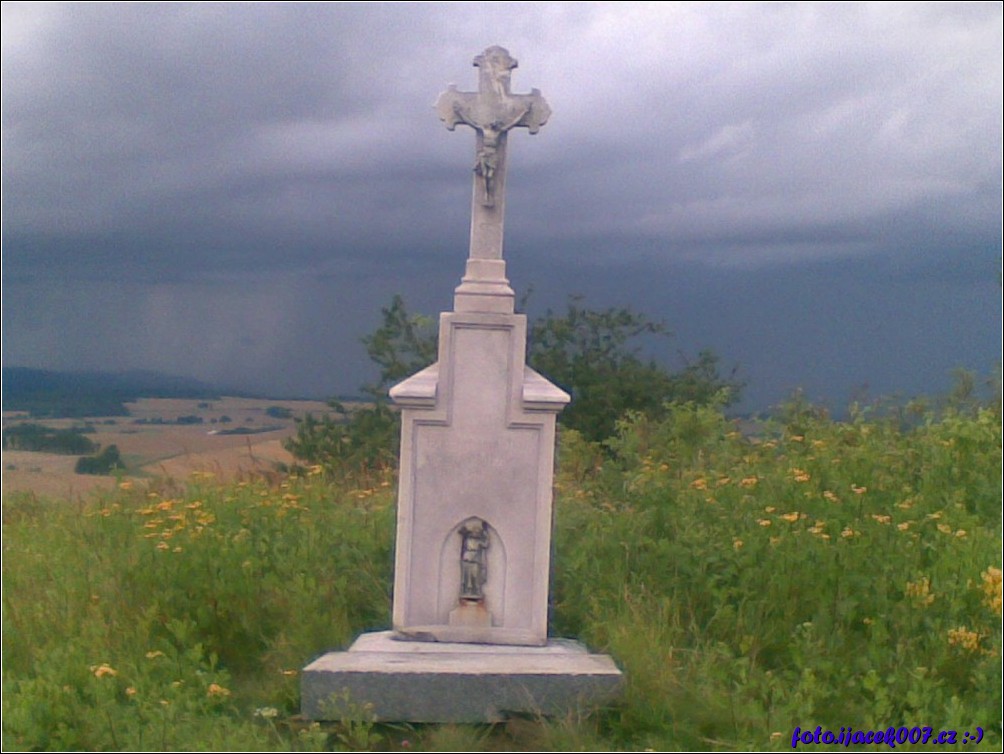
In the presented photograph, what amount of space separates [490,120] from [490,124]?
0.02m

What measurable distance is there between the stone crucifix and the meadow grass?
203cm

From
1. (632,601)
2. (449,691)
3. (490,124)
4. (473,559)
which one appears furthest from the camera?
(632,601)

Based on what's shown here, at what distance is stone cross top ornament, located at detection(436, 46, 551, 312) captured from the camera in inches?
207

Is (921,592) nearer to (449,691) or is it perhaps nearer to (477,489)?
(477,489)

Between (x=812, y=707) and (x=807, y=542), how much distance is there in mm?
1447

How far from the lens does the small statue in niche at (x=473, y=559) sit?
5.12m

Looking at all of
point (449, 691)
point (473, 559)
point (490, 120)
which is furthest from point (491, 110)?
point (449, 691)

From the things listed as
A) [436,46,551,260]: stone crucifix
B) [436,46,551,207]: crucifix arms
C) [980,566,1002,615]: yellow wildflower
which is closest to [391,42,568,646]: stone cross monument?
[436,46,551,260]: stone crucifix

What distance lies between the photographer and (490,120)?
17.3ft

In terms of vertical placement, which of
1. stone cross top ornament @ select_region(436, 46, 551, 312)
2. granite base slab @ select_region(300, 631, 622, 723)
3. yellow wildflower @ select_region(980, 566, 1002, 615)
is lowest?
granite base slab @ select_region(300, 631, 622, 723)

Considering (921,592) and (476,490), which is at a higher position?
(476,490)

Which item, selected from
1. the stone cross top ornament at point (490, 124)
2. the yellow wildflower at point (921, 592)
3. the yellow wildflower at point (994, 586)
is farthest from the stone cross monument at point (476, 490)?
the yellow wildflower at point (994, 586)

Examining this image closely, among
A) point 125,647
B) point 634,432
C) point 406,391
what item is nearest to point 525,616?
point 406,391

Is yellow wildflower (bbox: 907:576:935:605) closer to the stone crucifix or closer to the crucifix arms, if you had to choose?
the stone crucifix
